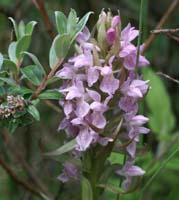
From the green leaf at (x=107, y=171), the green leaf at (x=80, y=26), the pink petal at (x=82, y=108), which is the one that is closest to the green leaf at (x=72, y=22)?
the green leaf at (x=80, y=26)

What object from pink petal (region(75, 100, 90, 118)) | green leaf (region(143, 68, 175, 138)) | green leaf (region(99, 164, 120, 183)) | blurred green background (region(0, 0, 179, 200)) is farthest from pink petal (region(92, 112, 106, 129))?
green leaf (region(143, 68, 175, 138))

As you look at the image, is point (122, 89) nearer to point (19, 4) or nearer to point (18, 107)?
point (18, 107)

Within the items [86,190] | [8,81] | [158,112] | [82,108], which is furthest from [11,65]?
[158,112]

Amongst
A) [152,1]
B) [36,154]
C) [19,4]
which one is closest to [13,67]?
[19,4]

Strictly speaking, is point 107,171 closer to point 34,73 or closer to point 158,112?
point 34,73

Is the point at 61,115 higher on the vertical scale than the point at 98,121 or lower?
lower

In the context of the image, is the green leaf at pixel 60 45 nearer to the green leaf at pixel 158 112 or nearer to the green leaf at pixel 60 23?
the green leaf at pixel 60 23

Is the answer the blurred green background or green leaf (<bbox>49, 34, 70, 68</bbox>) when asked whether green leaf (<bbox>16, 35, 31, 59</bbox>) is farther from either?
the blurred green background
